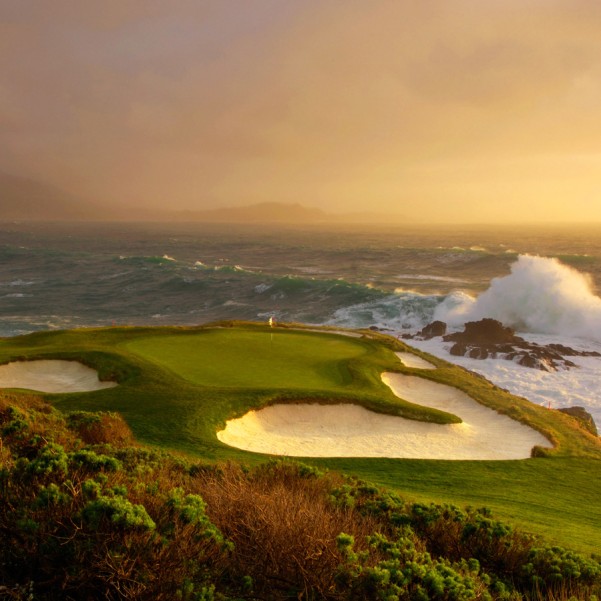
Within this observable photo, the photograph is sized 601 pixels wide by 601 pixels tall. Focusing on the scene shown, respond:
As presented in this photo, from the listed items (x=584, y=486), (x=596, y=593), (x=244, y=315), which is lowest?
(x=244, y=315)

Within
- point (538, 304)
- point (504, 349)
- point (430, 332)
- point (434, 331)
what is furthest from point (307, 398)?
point (538, 304)

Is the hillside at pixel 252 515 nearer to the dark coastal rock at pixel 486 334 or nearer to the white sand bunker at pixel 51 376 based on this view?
the white sand bunker at pixel 51 376

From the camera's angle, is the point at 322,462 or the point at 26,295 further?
the point at 26,295

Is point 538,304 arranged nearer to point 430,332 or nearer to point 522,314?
point 522,314

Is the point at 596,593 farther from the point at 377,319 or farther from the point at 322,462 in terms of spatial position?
the point at 377,319

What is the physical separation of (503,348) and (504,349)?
0.54 ft

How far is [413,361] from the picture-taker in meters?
23.6

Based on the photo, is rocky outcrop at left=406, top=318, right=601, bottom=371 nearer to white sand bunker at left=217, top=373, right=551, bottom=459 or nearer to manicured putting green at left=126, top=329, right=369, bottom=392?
manicured putting green at left=126, top=329, right=369, bottom=392

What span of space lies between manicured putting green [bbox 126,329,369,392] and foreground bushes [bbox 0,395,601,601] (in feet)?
34.1

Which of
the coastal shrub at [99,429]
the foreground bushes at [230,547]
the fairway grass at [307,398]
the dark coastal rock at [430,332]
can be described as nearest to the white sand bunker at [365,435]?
the fairway grass at [307,398]

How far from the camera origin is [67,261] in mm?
97375

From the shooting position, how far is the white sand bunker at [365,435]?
1389 centimetres

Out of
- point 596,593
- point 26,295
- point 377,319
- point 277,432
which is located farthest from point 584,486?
point 26,295

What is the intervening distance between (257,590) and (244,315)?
171 feet
